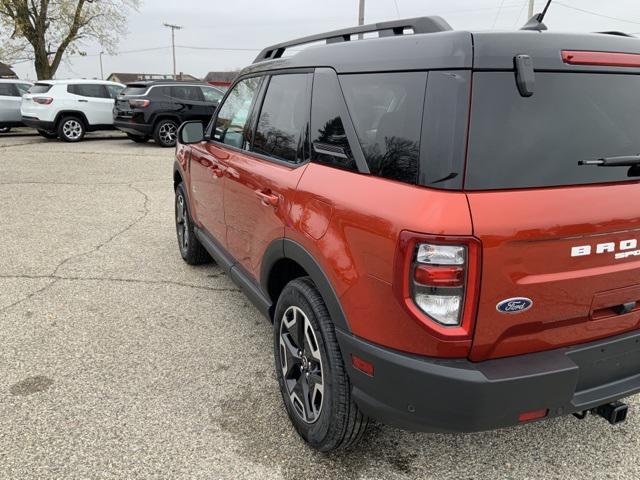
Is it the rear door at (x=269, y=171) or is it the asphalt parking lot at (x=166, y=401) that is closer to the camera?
the asphalt parking lot at (x=166, y=401)

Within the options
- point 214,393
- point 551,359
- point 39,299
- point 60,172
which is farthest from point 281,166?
point 60,172

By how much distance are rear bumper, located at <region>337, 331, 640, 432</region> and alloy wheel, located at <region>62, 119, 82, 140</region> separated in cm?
1514

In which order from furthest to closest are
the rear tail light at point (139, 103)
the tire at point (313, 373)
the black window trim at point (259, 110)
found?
1. the rear tail light at point (139, 103)
2. the black window trim at point (259, 110)
3. the tire at point (313, 373)

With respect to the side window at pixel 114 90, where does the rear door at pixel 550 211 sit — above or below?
below

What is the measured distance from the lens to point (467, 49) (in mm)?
1702

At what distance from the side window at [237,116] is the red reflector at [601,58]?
1.89 metres

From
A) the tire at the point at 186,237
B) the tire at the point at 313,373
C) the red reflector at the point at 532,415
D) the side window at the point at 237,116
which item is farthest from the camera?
the tire at the point at 186,237

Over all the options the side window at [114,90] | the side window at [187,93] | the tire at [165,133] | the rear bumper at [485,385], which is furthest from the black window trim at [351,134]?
the side window at [114,90]

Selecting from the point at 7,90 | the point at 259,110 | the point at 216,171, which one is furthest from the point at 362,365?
the point at 7,90

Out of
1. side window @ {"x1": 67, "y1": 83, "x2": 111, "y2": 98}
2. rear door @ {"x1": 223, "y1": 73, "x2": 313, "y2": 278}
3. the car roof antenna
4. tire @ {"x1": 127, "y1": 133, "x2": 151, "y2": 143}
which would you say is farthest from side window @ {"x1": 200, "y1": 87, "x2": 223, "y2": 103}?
the car roof antenna

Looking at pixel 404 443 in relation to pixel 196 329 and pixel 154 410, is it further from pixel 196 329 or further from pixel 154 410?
pixel 196 329

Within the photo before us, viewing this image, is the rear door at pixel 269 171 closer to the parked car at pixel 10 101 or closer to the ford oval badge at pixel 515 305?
the ford oval badge at pixel 515 305

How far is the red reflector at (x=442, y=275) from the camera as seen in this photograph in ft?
5.51

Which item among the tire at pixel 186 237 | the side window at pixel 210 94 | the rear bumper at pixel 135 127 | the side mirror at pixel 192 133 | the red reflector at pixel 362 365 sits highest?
the side window at pixel 210 94
